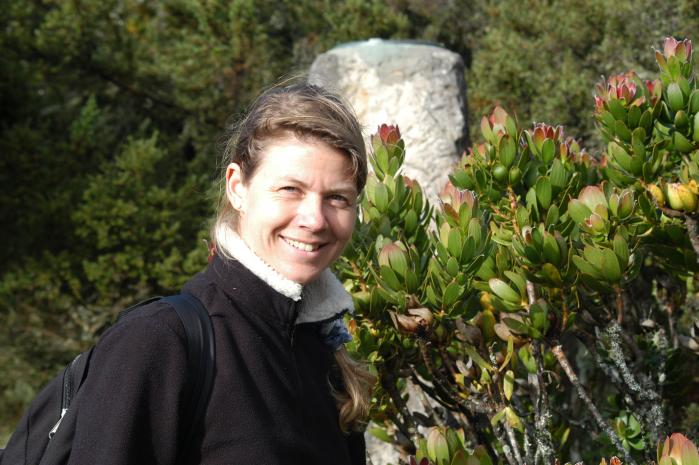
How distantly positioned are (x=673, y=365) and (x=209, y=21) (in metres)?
7.09

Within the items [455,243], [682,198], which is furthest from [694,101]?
[455,243]

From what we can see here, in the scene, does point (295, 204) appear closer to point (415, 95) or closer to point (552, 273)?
point (552, 273)

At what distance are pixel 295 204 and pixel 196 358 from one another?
1.33ft

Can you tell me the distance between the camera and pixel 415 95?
449 centimetres

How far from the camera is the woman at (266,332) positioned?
141 centimetres

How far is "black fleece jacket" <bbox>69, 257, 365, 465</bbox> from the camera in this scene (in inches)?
54.6

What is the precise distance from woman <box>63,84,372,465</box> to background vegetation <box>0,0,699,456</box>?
5.43 metres

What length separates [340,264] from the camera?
2.63 m

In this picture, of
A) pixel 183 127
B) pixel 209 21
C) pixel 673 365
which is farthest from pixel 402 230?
pixel 183 127

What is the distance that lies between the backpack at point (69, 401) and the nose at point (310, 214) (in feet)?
0.91

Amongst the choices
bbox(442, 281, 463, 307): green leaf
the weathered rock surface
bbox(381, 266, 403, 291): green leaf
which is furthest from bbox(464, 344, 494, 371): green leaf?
the weathered rock surface

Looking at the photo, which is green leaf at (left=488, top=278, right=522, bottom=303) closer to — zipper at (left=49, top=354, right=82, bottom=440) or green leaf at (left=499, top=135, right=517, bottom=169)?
green leaf at (left=499, top=135, right=517, bottom=169)

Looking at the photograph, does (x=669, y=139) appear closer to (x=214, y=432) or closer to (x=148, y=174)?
(x=214, y=432)

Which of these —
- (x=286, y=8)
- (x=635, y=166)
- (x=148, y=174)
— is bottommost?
(x=148, y=174)
